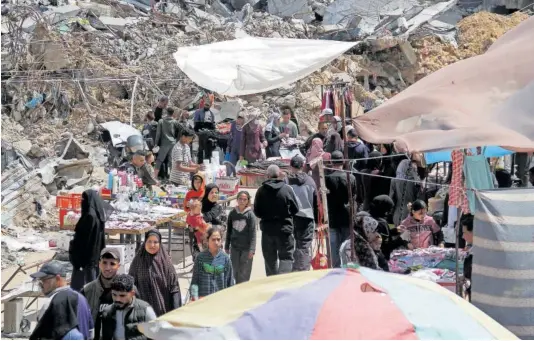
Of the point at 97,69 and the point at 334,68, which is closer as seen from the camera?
the point at 97,69

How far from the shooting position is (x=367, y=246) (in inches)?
325

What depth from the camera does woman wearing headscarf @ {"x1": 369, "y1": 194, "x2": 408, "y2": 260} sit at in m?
9.20

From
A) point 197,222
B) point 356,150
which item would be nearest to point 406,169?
point 356,150

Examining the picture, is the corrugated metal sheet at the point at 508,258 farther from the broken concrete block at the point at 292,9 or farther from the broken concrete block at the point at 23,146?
the broken concrete block at the point at 292,9

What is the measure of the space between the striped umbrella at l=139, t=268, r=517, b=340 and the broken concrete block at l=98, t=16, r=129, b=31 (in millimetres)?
19944

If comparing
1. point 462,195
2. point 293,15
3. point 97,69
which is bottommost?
point 462,195

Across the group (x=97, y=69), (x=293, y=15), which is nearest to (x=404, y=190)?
(x=97, y=69)

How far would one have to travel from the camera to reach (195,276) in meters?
8.11

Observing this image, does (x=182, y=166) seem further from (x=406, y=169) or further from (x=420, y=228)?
(x=420, y=228)

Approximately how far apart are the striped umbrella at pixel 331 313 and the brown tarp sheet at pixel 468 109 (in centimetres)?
207

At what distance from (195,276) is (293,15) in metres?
20.4

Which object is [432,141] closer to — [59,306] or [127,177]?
[59,306]

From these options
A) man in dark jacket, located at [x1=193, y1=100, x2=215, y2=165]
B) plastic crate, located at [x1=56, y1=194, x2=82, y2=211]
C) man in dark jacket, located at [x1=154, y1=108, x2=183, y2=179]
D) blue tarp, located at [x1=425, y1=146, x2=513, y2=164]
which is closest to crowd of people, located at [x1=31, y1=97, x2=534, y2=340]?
blue tarp, located at [x1=425, y1=146, x2=513, y2=164]

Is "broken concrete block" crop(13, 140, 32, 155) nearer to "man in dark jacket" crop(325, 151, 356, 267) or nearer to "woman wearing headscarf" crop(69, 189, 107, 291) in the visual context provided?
"woman wearing headscarf" crop(69, 189, 107, 291)
